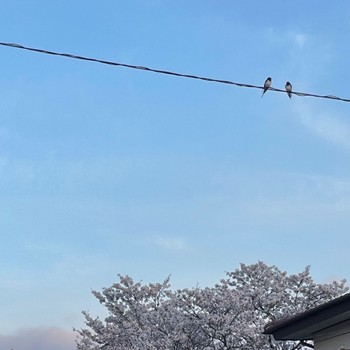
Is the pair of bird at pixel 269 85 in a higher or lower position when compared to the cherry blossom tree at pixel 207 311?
lower

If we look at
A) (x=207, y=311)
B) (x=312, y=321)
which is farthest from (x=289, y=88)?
(x=207, y=311)

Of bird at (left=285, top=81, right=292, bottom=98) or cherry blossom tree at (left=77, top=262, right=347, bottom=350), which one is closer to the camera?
bird at (left=285, top=81, right=292, bottom=98)

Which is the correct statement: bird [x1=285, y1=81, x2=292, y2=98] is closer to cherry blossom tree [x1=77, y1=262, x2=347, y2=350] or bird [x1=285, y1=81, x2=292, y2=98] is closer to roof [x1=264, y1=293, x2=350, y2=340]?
roof [x1=264, y1=293, x2=350, y2=340]

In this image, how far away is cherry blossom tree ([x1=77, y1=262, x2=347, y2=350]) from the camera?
802 inches

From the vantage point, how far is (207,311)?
20.9 metres

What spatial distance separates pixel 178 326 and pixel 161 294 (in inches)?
117

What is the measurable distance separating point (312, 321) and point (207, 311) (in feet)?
40.9

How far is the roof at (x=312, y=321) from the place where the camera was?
8.11 metres

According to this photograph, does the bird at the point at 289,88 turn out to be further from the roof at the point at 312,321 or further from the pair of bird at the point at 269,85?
the roof at the point at 312,321

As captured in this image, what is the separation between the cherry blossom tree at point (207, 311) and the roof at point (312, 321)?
9.85 m

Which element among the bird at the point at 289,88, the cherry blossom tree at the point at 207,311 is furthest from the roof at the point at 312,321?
the cherry blossom tree at the point at 207,311

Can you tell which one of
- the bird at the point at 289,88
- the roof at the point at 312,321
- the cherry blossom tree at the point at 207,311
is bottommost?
the roof at the point at 312,321

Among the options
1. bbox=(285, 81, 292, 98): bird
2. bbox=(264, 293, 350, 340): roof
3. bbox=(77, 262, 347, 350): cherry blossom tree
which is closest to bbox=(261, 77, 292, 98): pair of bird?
bbox=(285, 81, 292, 98): bird

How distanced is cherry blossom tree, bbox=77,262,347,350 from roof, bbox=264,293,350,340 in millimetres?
9853
